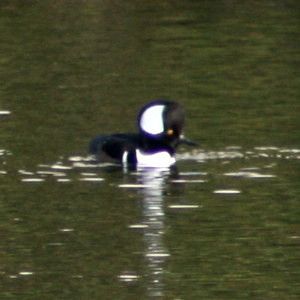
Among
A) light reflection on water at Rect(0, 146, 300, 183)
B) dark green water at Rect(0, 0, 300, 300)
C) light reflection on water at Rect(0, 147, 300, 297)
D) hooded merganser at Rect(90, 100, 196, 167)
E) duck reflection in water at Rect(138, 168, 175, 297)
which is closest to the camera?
duck reflection in water at Rect(138, 168, 175, 297)

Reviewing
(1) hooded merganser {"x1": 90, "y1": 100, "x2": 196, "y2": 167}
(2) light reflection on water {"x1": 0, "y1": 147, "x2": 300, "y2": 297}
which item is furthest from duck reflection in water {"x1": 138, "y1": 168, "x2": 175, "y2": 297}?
(1) hooded merganser {"x1": 90, "y1": 100, "x2": 196, "y2": 167}

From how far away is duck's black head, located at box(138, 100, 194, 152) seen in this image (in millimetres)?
15797

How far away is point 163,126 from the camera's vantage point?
15.9 m

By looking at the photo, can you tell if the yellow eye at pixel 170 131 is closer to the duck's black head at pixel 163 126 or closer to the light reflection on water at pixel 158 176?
the duck's black head at pixel 163 126

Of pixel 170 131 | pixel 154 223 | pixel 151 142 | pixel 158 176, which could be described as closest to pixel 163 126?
pixel 170 131

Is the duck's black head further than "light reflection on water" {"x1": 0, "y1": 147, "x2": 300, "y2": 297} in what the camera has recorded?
Yes

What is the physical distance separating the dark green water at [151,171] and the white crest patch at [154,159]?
7.7 inches

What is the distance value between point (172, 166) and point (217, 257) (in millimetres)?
3567

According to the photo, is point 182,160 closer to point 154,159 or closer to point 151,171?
point 154,159

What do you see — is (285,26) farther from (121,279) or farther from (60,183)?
(121,279)

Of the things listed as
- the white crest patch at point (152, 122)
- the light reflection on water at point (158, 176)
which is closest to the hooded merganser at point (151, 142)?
the white crest patch at point (152, 122)

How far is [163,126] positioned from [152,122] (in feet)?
0.42

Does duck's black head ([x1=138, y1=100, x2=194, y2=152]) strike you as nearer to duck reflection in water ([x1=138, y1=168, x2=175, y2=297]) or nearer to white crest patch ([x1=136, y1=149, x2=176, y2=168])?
white crest patch ([x1=136, y1=149, x2=176, y2=168])

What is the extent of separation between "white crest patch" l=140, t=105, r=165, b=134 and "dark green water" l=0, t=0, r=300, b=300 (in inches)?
17.1
